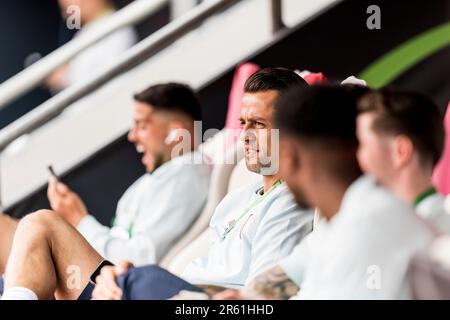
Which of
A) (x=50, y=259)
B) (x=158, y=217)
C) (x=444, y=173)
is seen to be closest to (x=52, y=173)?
(x=158, y=217)

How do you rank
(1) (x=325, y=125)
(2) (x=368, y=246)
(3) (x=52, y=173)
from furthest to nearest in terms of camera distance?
(3) (x=52, y=173)
(1) (x=325, y=125)
(2) (x=368, y=246)

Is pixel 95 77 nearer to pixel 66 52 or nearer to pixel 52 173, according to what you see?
pixel 66 52

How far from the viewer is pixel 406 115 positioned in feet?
8.78

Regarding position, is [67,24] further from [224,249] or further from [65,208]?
[224,249]

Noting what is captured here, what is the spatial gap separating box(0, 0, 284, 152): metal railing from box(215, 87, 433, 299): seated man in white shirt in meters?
1.76

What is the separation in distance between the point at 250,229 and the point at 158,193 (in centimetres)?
99

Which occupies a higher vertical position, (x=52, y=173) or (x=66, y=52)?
(x=66, y=52)

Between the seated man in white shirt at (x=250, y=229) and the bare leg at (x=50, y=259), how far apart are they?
20cm

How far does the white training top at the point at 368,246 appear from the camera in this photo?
7.96 feet

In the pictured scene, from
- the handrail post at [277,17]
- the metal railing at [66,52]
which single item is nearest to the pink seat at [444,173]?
the handrail post at [277,17]

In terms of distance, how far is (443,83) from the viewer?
3688mm

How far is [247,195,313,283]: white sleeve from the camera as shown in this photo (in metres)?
2.86

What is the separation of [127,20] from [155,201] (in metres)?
0.85
